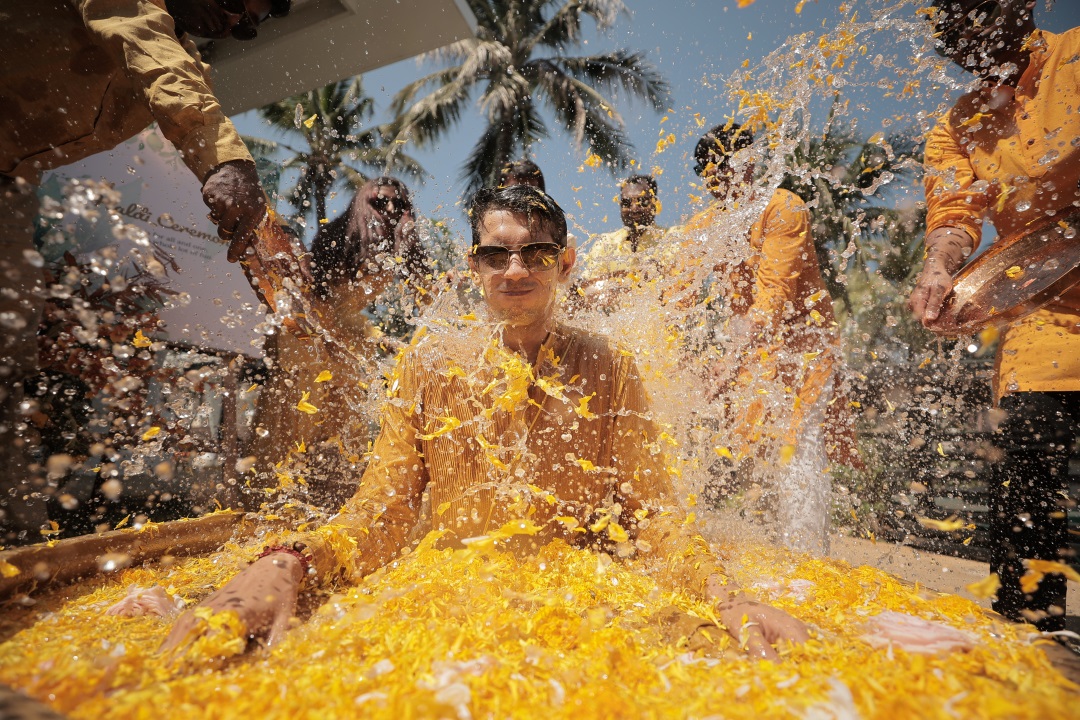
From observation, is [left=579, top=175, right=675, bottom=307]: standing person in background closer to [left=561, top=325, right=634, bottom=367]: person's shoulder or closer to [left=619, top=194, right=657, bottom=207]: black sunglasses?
[left=619, top=194, right=657, bottom=207]: black sunglasses

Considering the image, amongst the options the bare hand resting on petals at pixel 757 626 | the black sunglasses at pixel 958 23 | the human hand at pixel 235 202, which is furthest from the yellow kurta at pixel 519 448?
the black sunglasses at pixel 958 23

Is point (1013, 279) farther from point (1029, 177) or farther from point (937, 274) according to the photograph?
point (1029, 177)

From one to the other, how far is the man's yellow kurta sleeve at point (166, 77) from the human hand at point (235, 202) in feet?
0.20

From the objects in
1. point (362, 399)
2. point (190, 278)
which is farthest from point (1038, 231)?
point (190, 278)

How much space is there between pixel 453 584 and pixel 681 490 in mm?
1223

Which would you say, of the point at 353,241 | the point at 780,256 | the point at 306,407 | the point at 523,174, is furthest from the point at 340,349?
the point at 780,256

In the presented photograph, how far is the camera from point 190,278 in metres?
4.77

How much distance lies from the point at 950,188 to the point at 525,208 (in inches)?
71.6

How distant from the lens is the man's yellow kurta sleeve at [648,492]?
5.32 feet

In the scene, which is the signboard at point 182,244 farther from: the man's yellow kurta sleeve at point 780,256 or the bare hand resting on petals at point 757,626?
the bare hand resting on petals at point 757,626

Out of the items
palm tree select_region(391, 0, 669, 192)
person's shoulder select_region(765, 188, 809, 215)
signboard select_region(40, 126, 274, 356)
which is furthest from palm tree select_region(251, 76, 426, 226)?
person's shoulder select_region(765, 188, 809, 215)

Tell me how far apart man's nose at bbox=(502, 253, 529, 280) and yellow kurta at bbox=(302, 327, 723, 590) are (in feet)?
0.96

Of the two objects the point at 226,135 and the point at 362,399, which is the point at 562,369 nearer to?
the point at 226,135

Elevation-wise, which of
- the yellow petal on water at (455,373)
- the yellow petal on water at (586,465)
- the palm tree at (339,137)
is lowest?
the yellow petal on water at (586,465)
